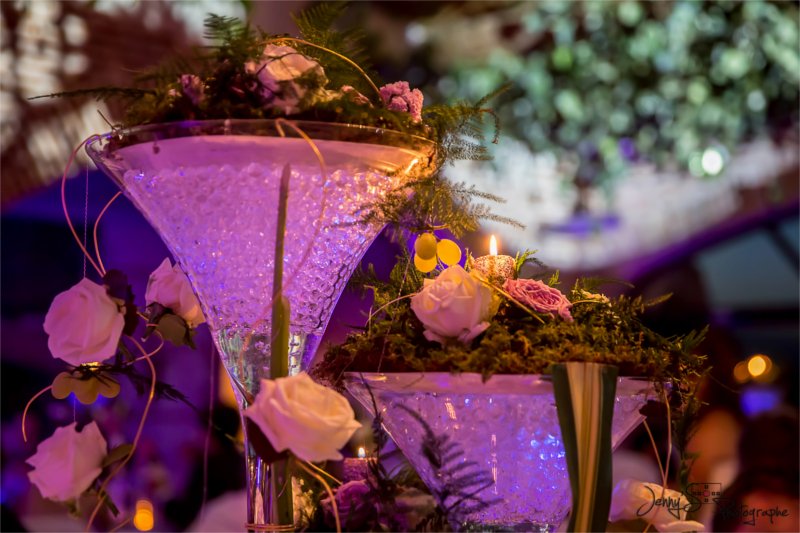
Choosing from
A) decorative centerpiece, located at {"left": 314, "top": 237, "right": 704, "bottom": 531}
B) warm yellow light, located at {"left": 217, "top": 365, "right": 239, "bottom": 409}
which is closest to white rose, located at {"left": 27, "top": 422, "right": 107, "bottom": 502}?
decorative centerpiece, located at {"left": 314, "top": 237, "right": 704, "bottom": 531}

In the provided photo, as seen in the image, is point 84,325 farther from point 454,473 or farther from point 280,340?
point 454,473

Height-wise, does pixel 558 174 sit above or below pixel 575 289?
above

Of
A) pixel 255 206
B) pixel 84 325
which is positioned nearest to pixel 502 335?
pixel 255 206

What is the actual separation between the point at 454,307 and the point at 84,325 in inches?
13.6

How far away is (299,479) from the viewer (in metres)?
1.07

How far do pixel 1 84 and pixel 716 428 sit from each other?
2.65 meters

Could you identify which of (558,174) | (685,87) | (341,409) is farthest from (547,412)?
(685,87)

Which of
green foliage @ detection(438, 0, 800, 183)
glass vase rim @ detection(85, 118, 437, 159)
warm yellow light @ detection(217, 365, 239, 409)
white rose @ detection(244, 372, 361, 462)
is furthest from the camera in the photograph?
green foliage @ detection(438, 0, 800, 183)

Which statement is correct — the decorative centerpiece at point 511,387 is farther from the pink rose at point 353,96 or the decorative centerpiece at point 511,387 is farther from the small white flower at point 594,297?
the pink rose at point 353,96

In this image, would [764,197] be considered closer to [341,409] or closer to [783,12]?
[783,12]

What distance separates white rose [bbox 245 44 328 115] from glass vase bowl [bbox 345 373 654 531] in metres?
0.28

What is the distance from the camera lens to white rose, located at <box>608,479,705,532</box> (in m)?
0.92

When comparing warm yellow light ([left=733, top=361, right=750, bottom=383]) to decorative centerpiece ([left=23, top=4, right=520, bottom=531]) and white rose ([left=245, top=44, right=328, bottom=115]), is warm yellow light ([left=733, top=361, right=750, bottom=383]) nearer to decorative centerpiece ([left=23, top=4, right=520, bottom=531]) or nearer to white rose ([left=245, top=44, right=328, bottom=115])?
decorative centerpiece ([left=23, top=4, right=520, bottom=531])

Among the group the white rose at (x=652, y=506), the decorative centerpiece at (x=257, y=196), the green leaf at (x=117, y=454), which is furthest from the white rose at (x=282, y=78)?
the white rose at (x=652, y=506)
